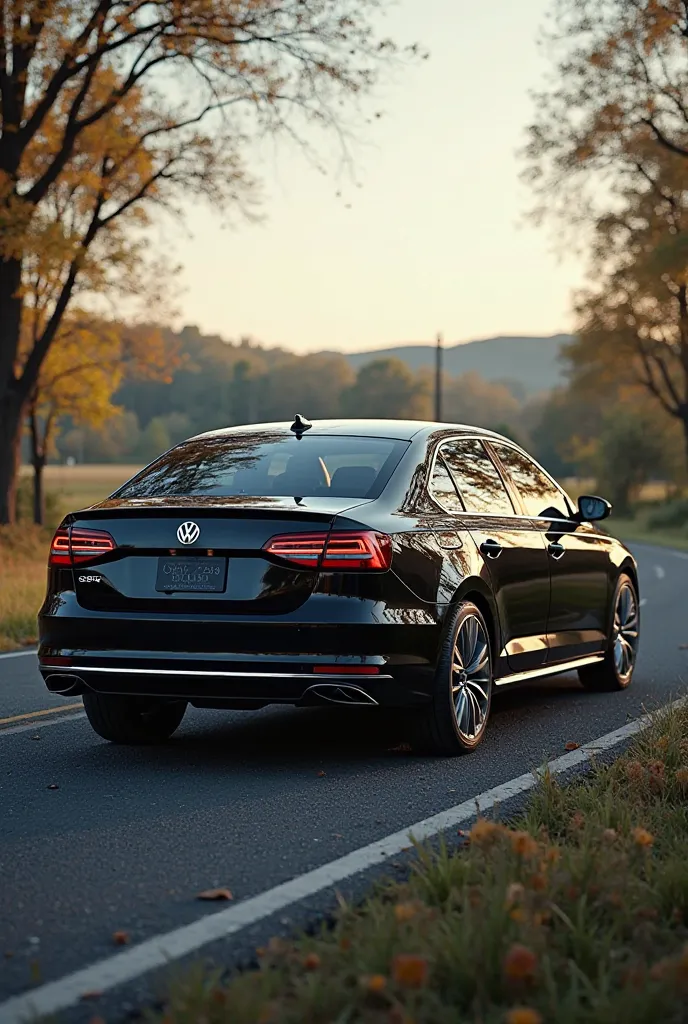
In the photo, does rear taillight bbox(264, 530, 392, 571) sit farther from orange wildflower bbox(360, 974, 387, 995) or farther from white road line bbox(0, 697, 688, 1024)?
orange wildflower bbox(360, 974, 387, 995)

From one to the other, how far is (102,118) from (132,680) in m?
18.4

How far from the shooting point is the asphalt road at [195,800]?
4590mm

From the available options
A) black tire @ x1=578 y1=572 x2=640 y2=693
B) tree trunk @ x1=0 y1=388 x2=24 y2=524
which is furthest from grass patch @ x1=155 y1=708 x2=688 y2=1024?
tree trunk @ x1=0 y1=388 x2=24 y2=524

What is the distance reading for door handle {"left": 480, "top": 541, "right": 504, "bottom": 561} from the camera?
7834mm

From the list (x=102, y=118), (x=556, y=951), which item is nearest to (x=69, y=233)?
(x=102, y=118)

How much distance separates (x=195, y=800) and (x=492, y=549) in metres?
2.36

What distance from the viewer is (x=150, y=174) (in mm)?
25500

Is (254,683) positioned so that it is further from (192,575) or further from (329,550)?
(329,550)

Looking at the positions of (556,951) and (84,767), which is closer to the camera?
(556,951)

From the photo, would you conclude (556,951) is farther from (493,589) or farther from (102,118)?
(102,118)

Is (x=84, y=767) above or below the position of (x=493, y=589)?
below

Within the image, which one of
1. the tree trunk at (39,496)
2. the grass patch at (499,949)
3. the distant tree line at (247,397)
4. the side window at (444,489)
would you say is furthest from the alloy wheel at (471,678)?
the distant tree line at (247,397)

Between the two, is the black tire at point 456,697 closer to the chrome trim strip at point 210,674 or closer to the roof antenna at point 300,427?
the chrome trim strip at point 210,674

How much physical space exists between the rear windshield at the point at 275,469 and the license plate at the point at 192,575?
1.47 ft
